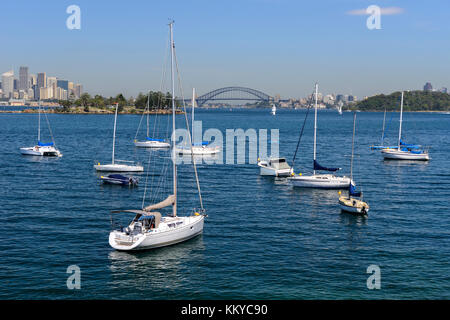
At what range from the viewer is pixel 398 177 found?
2712 inches

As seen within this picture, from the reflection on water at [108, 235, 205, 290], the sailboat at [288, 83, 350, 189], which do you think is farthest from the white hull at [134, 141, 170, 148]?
the reflection on water at [108, 235, 205, 290]

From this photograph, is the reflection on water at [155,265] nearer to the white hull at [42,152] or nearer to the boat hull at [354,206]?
Result: the boat hull at [354,206]

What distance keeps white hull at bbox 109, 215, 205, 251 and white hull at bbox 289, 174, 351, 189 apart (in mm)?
24939

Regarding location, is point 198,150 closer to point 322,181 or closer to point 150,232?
point 322,181

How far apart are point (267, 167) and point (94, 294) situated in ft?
145

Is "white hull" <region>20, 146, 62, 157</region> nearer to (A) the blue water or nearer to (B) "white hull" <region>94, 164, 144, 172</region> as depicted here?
(A) the blue water

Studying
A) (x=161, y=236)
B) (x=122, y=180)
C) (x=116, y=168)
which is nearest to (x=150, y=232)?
(x=161, y=236)

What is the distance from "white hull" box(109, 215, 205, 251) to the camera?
31828 mm

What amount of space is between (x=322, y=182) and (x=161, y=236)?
30.0 meters

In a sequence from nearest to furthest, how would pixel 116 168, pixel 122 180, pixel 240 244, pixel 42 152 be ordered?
pixel 240 244 < pixel 122 180 < pixel 116 168 < pixel 42 152

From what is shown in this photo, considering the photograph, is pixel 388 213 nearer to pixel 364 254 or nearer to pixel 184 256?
pixel 364 254

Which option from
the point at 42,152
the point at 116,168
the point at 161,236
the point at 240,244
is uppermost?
the point at 42,152

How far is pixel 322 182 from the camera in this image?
57469mm

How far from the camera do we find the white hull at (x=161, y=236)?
104ft
